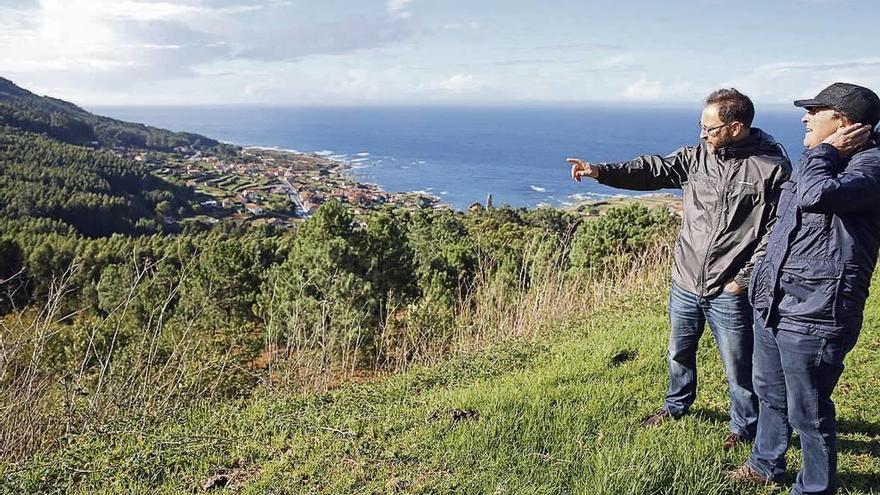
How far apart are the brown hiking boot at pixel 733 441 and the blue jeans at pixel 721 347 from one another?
0.06 feet

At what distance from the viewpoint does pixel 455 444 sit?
9.00ft

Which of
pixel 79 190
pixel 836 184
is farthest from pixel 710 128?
pixel 79 190

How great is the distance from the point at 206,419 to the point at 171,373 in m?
1.04

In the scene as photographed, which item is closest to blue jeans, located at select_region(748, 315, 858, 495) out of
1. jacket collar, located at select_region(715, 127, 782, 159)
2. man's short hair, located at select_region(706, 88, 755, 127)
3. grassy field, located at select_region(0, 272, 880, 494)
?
grassy field, located at select_region(0, 272, 880, 494)

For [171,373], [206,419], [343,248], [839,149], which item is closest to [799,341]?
[839,149]

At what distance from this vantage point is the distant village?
202ft

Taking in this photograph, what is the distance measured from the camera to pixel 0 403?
336 centimetres

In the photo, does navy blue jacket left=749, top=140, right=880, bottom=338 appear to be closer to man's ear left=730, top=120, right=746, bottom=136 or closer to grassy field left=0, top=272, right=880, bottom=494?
man's ear left=730, top=120, right=746, bottom=136

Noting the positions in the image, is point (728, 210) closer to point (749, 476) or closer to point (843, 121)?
point (843, 121)

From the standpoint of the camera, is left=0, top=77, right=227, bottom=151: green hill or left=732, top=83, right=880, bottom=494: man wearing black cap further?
left=0, top=77, right=227, bottom=151: green hill

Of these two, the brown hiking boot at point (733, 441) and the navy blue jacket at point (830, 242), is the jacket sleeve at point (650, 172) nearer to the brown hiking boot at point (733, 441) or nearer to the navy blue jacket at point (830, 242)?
the navy blue jacket at point (830, 242)

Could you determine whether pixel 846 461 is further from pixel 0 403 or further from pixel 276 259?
pixel 276 259

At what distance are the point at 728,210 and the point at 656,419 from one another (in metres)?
1.14

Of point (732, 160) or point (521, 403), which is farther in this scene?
point (521, 403)
